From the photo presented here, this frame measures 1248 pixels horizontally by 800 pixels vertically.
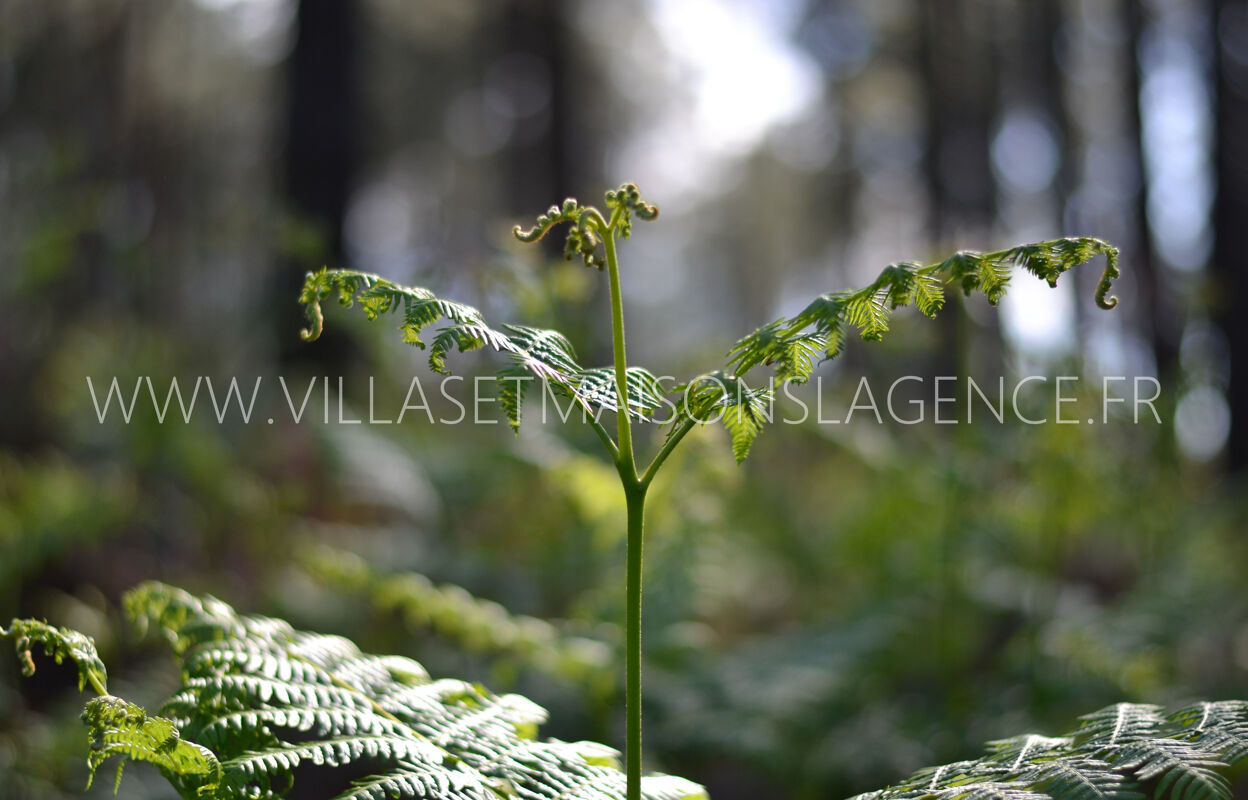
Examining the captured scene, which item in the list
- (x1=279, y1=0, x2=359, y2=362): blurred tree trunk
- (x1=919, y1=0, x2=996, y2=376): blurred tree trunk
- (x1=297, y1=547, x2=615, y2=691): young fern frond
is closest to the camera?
(x1=297, y1=547, x2=615, y2=691): young fern frond

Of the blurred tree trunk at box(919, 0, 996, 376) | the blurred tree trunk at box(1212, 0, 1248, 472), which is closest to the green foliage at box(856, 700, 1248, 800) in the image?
the blurred tree trunk at box(1212, 0, 1248, 472)

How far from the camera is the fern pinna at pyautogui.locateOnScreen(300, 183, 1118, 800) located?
916 millimetres

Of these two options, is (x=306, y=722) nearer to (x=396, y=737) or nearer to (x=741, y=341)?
(x=396, y=737)

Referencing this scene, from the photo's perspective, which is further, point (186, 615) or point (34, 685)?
point (34, 685)

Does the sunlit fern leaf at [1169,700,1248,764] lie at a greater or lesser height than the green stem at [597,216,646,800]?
lesser

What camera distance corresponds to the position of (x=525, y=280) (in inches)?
107

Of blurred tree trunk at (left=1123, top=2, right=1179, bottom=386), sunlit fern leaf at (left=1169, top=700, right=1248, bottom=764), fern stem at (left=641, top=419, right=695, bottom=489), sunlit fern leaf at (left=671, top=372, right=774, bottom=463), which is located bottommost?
sunlit fern leaf at (left=1169, top=700, right=1248, bottom=764)

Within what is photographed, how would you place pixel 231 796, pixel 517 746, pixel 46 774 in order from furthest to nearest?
1. pixel 46 774
2. pixel 517 746
3. pixel 231 796

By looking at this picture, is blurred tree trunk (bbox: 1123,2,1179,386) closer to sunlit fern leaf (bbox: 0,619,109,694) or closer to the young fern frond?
the young fern frond

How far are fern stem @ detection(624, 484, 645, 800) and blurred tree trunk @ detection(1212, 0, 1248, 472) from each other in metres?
6.92

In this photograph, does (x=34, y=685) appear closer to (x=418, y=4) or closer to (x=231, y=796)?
(x=231, y=796)

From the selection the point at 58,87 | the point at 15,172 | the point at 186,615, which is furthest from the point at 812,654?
the point at 58,87

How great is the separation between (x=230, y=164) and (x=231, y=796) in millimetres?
17945

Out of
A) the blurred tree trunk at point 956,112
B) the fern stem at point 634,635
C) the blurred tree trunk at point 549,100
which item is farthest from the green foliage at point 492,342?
the blurred tree trunk at point 956,112
